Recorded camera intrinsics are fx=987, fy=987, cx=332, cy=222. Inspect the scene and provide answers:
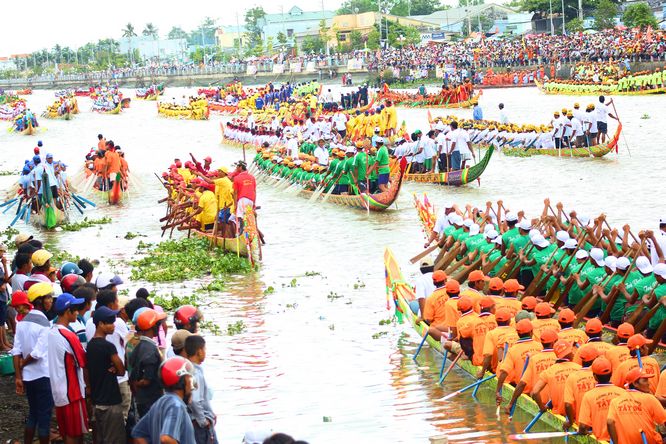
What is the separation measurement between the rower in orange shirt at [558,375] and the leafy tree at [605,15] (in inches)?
2168

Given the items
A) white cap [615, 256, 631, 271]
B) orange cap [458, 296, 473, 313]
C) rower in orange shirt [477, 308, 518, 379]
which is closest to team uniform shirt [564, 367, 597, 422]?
rower in orange shirt [477, 308, 518, 379]

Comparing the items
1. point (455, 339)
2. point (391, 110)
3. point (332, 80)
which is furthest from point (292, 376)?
point (332, 80)

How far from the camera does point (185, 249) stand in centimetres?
1588

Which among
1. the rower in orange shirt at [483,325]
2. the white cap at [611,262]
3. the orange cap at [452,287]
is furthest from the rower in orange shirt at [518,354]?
the white cap at [611,262]

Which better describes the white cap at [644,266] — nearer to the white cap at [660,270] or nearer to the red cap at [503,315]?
the white cap at [660,270]

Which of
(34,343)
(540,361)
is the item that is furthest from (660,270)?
(34,343)

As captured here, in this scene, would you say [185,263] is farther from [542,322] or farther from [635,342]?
[635,342]

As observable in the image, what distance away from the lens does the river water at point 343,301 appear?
27.9 feet

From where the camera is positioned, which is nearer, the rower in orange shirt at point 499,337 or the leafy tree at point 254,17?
the rower in orange shirt at point 499,337

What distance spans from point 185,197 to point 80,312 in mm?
10767

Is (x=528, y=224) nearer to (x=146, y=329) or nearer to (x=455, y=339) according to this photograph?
(x=455, y=339)

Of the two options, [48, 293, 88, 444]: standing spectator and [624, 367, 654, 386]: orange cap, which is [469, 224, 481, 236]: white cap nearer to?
[624, 367, 654, 386]: orange cap

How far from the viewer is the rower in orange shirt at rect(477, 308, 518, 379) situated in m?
7.99

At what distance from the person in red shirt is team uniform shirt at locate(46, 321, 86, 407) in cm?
795
